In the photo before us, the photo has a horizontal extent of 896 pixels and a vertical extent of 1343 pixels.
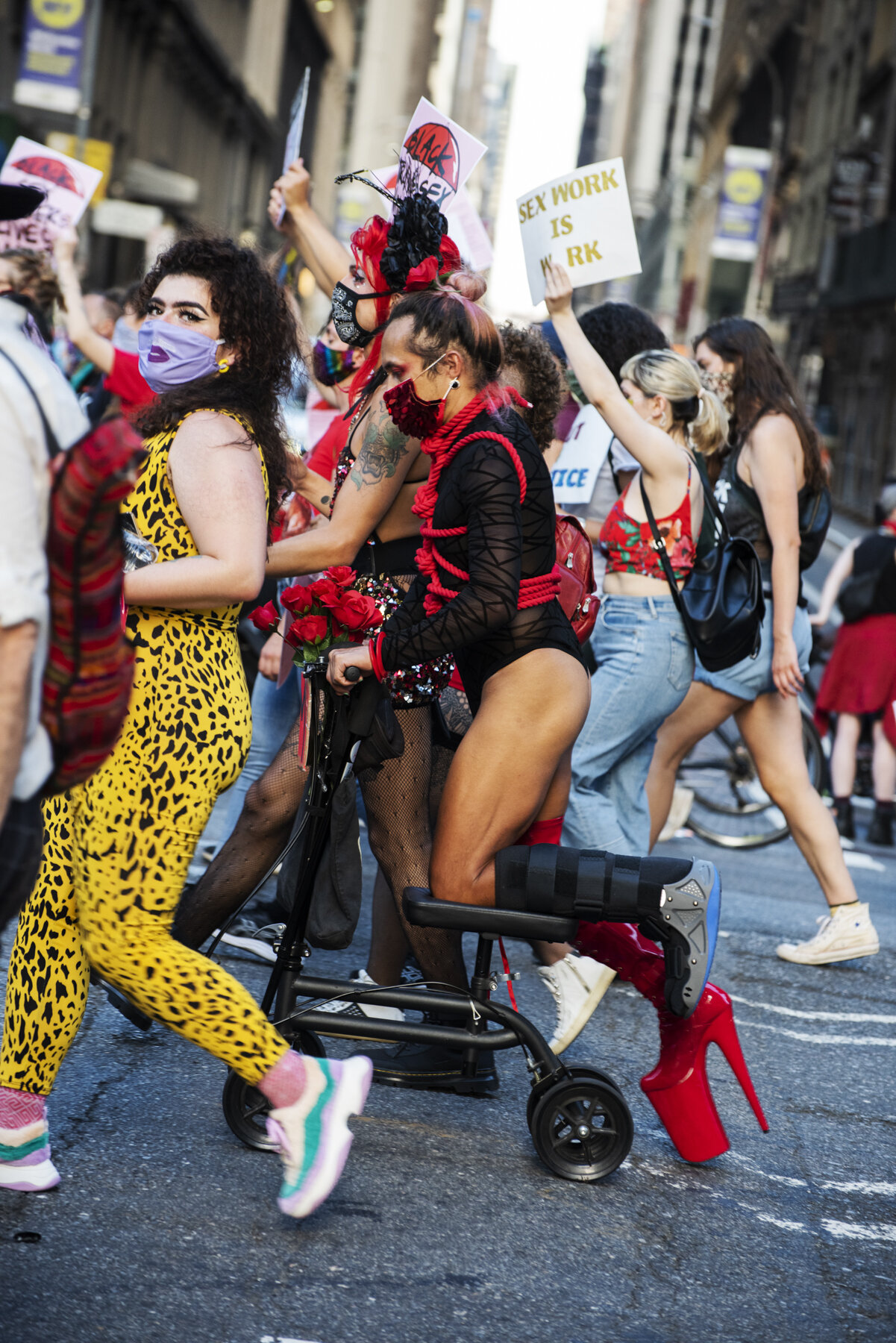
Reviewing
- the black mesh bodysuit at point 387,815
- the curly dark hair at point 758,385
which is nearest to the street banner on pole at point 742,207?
the curly dark hair at point 758,385

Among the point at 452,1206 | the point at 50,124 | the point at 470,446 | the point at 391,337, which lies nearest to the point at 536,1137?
the point at 452,1206

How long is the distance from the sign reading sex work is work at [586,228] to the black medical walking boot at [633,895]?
231 cm

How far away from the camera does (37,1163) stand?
3174 millimetres

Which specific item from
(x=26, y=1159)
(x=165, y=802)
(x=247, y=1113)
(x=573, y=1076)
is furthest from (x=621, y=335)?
(x=26, y=1159)

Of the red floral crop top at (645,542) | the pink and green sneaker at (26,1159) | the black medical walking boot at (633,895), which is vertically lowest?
the pink and green sneaker at (26,1159)

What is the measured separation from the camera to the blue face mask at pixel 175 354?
3.46 meters

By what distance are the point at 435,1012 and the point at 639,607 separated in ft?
6.08

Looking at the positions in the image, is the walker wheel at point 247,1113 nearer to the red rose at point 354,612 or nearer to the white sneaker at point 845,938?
the red rose at point 354,612

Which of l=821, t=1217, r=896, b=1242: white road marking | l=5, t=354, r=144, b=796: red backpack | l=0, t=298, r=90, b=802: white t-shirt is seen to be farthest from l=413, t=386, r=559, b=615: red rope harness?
l=821, t=1217, r=896, b=1242: white road marking

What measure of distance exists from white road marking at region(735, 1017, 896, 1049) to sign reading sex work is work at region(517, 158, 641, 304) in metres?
2.46

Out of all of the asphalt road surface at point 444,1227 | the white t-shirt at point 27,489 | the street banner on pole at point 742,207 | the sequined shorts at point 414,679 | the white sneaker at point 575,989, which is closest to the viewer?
the white t-shirt at point 27,489

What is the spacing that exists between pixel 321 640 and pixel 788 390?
2.77m

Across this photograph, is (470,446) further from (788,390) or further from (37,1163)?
(788,390)

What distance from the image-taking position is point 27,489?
223 centimetres
